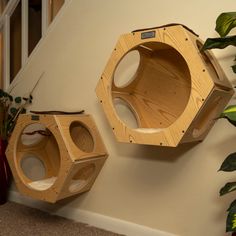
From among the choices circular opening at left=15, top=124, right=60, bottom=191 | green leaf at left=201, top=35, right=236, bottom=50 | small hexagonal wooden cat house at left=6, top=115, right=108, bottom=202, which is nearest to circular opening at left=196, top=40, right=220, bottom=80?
green leaf at left=201, top=35, right=236, bottom=50

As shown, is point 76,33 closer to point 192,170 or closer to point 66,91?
→ point 66,91

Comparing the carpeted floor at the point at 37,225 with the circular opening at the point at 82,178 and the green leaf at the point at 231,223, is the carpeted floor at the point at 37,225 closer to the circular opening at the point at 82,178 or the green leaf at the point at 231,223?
the circular opening at the point at 82,178

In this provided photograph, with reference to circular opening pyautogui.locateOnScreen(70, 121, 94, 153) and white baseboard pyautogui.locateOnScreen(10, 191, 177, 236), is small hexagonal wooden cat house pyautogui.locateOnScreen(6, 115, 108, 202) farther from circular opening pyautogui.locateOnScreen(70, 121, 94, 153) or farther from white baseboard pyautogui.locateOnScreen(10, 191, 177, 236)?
white baseboard pyautogui.locateOnScreen(10, 191, 177, 236)

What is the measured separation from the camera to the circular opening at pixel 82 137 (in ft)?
6.50

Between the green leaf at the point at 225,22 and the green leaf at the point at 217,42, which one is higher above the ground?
the green leaf at the point at 225,22

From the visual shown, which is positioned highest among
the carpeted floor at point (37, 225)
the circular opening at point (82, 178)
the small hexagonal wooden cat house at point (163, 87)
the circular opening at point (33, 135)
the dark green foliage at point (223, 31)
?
the dark green foliage at point (223, 31)

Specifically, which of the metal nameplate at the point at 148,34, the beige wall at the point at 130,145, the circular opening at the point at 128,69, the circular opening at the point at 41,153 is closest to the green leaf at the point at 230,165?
the beige wall at the point at 130,145

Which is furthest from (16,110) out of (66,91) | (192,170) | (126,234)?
(192,170)

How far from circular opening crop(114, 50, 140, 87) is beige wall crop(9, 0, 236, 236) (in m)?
0.14

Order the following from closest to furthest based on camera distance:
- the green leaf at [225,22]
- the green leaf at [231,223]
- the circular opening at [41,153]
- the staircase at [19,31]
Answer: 1. the green leaf at [231,223]
2. the green leaf at [225,22]
3. the circular opening at [41,153]
4. the staircase at [19,31]

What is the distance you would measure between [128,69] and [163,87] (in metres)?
0.26

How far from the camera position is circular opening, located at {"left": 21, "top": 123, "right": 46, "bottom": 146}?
2193mm

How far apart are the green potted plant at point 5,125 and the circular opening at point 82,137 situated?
1.60 ft

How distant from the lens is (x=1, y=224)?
192cm
